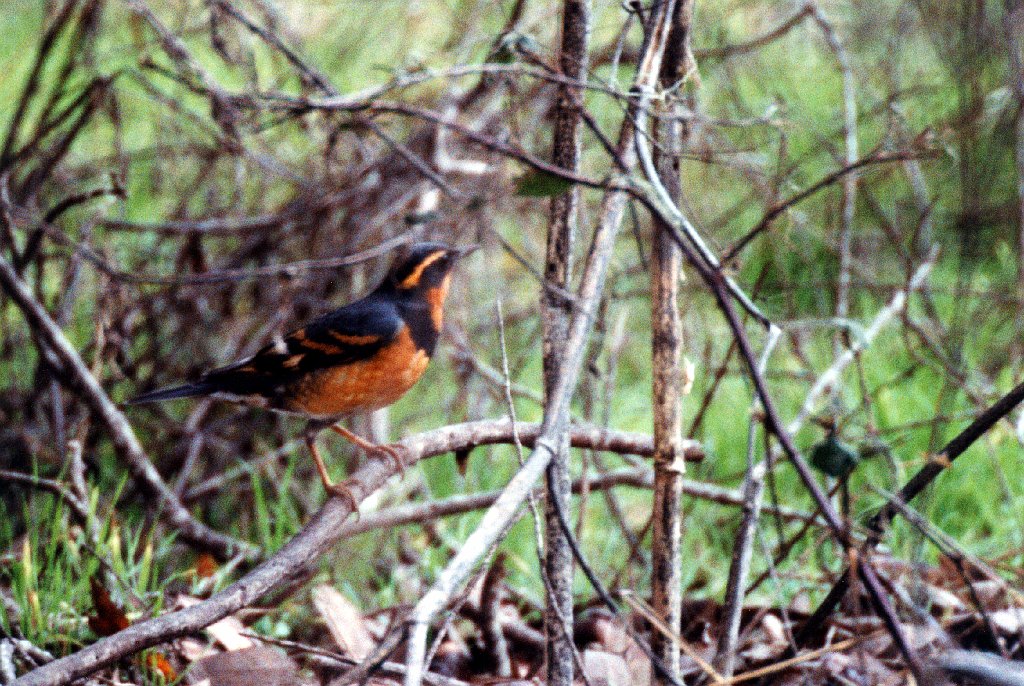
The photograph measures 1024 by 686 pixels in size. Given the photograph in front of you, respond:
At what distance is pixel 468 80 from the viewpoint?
20.3 ft

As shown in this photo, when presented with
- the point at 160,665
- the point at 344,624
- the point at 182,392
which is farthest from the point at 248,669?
the point at 182,392

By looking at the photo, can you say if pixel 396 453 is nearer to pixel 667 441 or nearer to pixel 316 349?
pixel 316 349

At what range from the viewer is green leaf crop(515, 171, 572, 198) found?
237cm

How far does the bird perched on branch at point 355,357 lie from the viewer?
164 inches

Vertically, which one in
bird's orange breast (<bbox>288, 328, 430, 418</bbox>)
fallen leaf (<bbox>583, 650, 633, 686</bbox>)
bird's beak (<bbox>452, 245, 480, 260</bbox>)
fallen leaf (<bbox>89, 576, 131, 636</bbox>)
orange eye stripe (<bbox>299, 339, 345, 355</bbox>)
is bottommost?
fallen leaf (<bbox>583, 650, 633, 686</bbox>)

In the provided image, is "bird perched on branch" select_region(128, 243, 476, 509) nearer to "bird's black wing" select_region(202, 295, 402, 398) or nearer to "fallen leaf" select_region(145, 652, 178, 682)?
"bird's black wing" select_region(202, 295, 402, 398)

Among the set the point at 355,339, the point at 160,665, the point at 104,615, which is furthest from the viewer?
the point at 355,339

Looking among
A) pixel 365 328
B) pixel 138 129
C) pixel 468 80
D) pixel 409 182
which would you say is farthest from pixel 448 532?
pixel 138 129

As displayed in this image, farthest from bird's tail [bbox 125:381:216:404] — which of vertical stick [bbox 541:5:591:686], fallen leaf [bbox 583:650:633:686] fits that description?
vertical stick [bbox 541:5:591:686]

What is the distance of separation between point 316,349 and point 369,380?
23 centimetres

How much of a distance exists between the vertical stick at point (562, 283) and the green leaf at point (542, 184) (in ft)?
0.80

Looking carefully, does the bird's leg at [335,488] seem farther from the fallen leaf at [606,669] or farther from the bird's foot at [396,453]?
the fallen leaf at [606,669]

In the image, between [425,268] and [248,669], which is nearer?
[248,669]

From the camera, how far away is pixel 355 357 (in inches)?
165
